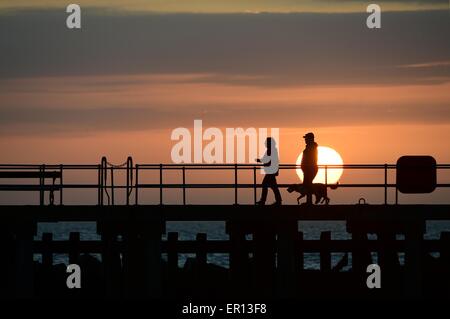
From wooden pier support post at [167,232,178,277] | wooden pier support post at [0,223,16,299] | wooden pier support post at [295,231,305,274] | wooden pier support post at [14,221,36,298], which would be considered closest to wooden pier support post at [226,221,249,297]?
wooden pier support post at [295,231,305,274]

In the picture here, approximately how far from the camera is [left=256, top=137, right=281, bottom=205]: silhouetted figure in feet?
115

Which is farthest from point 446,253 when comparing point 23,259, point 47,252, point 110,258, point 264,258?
point 23,259

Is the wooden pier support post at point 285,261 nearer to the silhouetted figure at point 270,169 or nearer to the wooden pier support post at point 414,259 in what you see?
the silhouetted figure at point 270,169

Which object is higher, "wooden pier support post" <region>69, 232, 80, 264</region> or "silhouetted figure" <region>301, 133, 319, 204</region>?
"silhouetted figure" <region>301, 133, 319, 204</region>

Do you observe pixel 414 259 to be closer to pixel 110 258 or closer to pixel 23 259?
pixel 110 258

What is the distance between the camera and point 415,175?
116 feet

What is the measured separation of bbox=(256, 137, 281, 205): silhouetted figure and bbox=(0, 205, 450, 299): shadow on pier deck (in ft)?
1.28

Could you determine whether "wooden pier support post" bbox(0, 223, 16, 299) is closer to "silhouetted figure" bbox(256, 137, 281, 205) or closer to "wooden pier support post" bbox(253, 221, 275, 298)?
"wooden pier support post" bbox(253, 221, 275, 298)

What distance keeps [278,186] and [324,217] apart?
150 centimetres

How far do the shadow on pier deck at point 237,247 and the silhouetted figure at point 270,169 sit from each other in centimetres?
39
